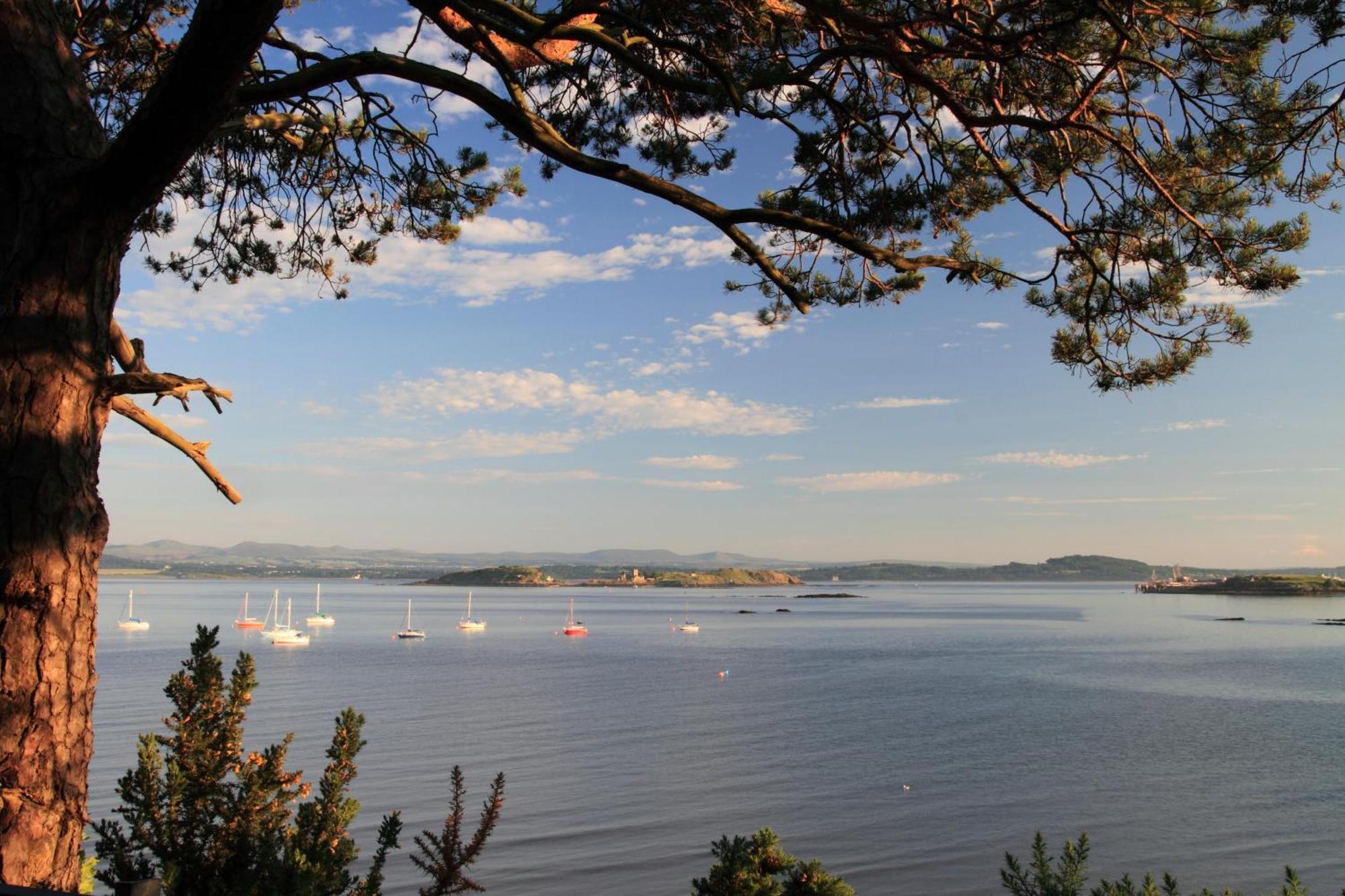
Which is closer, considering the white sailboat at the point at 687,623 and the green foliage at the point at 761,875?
the green foliage at the point at 761,875

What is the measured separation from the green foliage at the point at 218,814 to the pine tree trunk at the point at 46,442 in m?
0.60

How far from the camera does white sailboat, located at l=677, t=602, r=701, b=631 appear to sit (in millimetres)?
75312

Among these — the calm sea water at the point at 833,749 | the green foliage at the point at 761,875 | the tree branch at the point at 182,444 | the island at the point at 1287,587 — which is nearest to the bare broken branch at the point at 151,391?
the tree branch at the point at 182,444

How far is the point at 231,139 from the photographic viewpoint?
692 centimetres

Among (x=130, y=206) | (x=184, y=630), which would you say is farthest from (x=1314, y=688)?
(x=184, y=630)

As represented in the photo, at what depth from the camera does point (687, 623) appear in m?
83.3

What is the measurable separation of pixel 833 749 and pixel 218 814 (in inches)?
808

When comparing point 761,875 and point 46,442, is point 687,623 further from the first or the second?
point 46,442

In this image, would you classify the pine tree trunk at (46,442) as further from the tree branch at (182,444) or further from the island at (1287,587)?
the island at (1287,587)

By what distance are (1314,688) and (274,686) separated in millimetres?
37881

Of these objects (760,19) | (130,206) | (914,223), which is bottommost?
(130,206)

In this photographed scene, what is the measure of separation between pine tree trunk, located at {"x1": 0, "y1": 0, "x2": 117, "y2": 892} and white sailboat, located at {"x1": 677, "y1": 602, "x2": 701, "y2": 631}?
2842 inches

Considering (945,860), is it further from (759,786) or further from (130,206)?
(130,206)

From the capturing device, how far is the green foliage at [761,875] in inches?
149
